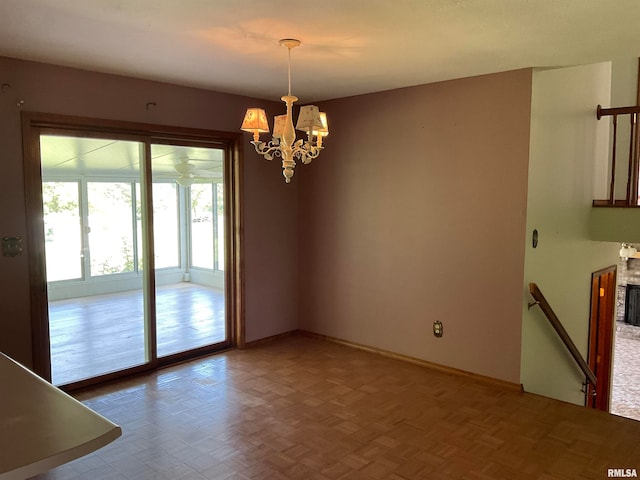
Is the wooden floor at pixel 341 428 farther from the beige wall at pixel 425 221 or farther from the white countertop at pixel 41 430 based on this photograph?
the white countertop at pixel 41 430

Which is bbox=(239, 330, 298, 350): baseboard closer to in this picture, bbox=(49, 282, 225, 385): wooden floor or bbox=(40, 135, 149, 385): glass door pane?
bbox=(49, 282, 225, 385): wooden floor

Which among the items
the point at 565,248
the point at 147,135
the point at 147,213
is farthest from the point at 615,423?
the point at 147,135

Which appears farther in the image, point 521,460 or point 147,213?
point 147,213

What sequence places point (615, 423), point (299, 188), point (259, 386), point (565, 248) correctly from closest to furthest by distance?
point (615, 423), point (259, 386), point (565, 248), point (299, 188)

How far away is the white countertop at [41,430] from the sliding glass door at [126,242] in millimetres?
2645

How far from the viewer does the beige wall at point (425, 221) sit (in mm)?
3854

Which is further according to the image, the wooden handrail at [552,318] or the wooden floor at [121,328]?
the wooden floor at [121,328]

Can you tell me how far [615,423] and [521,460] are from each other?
0.95 m

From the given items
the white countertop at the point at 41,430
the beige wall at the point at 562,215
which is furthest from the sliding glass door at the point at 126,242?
the beige wall at the point at 562,215

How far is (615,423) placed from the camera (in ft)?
10.8

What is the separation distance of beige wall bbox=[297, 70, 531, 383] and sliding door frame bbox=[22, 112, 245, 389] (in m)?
0.85

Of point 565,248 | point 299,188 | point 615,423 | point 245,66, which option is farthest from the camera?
point 299,188

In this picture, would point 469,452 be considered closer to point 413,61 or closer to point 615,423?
point 615,423

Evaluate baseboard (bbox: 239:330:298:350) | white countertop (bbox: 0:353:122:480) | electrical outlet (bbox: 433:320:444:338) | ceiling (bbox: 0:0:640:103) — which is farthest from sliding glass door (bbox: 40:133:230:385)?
white countertop (bbox: 0:353:122:480)
